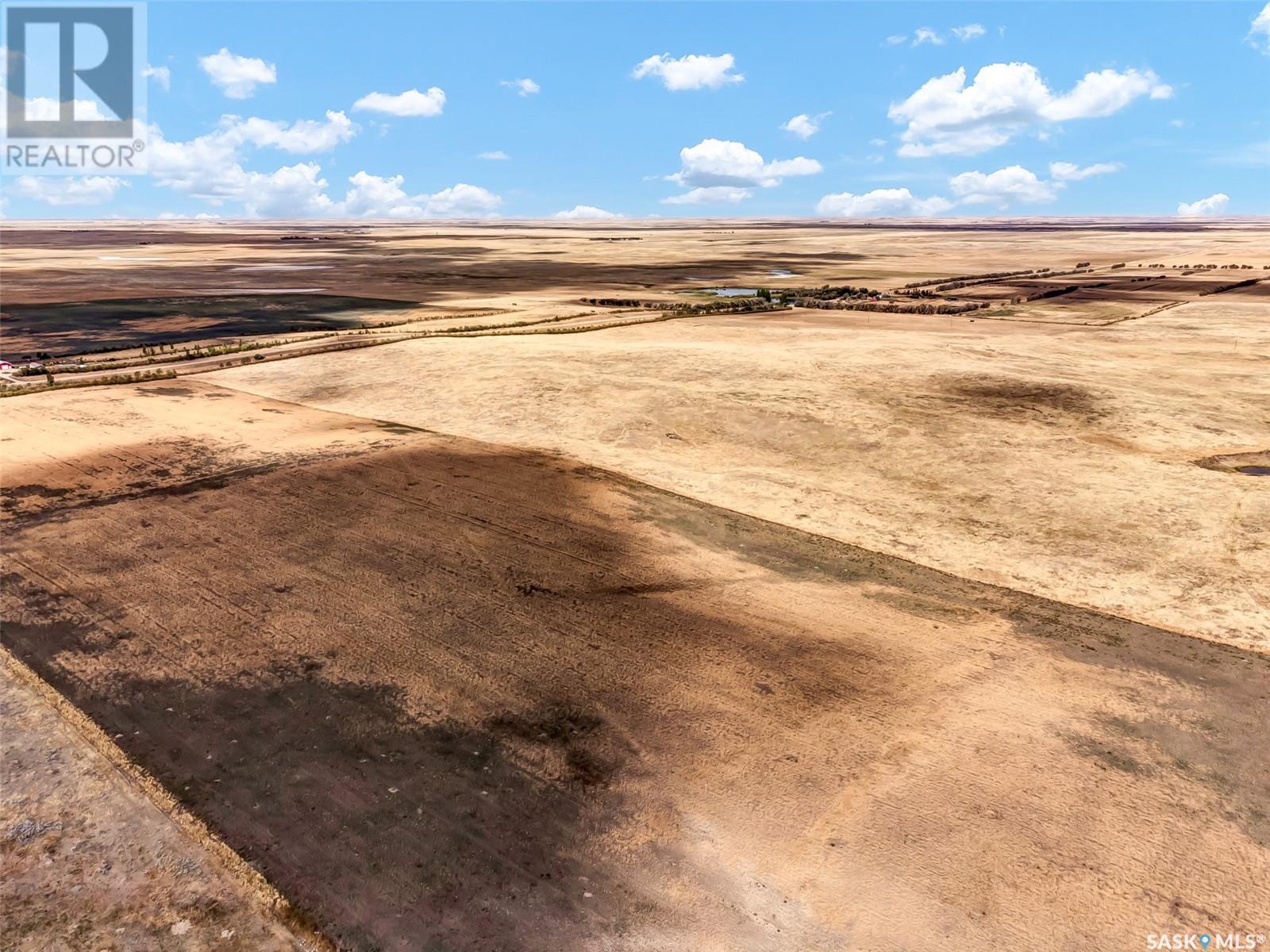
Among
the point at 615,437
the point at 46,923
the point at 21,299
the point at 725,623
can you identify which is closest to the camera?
the point at 46,923

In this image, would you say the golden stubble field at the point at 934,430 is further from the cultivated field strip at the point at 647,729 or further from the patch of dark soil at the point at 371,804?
the patch of dark soil at the point at 371,804

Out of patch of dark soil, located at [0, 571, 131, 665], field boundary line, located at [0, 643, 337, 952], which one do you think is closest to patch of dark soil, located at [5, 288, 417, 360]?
patch of dark soil, located at [0, 571, 131, 665]

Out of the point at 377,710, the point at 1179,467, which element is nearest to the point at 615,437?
the point at 377,710

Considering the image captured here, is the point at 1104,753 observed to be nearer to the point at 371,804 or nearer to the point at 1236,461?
the point at 371,804

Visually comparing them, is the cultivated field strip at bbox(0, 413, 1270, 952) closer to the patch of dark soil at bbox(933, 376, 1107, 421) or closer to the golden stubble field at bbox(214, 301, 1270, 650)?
the golden stubble field at bbox(214, 301, 1270, 650)

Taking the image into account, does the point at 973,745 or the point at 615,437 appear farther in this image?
the point at 615,437

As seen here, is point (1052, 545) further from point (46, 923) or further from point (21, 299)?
point (21, 299)
